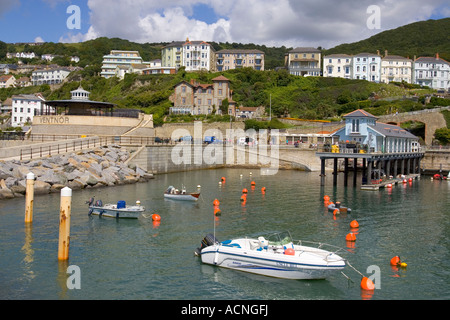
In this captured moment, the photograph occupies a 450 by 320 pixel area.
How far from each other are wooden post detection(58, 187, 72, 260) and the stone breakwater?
1908cm

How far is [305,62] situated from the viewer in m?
125

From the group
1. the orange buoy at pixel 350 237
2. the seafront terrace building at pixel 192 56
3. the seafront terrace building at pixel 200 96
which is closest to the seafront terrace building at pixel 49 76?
the seafront terrace building at pixel 192 56

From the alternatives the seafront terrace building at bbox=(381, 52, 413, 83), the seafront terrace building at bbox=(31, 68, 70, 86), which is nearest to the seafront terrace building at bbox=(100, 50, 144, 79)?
the seafront terrace building at bbox=(31, 68, 70, 86)

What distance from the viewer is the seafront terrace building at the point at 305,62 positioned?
123625 millimetres

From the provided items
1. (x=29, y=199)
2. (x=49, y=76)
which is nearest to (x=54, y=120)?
(x=29, y=199)

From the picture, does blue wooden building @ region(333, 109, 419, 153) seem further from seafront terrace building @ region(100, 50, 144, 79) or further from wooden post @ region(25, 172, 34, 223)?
seafront terrace building @ region(100, 50, 144, 79)

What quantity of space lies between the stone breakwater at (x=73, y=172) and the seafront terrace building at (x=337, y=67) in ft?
266

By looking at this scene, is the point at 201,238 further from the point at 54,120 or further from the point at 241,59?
the point at 241,59

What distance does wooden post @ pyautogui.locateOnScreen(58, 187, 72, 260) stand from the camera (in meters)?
20.6

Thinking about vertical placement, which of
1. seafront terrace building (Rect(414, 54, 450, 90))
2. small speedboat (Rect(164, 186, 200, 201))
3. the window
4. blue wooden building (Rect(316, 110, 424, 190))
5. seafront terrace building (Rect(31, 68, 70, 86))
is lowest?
small speedboat (Rect(164, 186, 200, 201))

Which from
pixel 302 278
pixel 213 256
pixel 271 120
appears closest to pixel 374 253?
pixel 302 278

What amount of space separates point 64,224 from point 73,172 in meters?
26.0

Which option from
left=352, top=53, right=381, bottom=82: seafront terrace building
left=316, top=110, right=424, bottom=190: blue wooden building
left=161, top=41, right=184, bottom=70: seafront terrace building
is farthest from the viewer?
left=161, top=41, right=184, bottom=70: seafront terrace building
